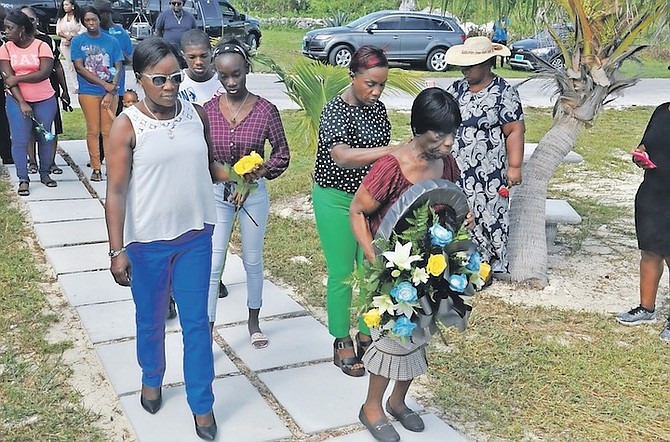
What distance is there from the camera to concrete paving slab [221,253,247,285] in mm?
5525

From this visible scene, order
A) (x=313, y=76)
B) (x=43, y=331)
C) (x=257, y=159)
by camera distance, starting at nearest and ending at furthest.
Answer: (x=257, y=159), (x=43, y=331), (x=313, y=76)

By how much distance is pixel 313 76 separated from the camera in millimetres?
6559

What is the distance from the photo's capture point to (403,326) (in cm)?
306

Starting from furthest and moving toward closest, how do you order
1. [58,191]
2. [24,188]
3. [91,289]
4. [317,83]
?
1. [58,191]
2. [24,188]
3. [317,83]
4. [91,289]

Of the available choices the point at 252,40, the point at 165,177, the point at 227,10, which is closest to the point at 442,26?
the point at 252,40

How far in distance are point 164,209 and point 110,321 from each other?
184cm

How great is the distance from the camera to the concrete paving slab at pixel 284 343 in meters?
4.30

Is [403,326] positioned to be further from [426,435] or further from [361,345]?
[361,345]

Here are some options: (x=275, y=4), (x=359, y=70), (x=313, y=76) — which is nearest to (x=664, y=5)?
(x=359, y=70)

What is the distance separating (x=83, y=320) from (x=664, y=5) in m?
4.24

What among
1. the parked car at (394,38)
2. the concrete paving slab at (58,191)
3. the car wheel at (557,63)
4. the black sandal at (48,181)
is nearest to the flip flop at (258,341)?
the car wheel at (557,63)

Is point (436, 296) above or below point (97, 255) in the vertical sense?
above

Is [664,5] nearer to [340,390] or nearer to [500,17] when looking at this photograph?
[500,17]

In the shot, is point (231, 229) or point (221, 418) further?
point (231, 229)
